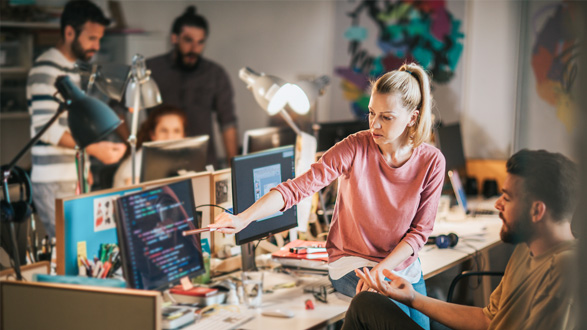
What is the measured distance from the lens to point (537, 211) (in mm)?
1661

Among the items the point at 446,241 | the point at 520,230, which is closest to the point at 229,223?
the point at 520,230

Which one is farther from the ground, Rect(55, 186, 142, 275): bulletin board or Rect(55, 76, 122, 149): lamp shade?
Rect(55, 76, 122, 149): lamp shade

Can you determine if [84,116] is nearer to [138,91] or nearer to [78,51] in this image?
[138,91]

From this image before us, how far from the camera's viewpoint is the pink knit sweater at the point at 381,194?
2.08 m

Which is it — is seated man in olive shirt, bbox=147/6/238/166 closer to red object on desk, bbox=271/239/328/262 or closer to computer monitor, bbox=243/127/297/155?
computer monitor, bbox=243/127/297/155

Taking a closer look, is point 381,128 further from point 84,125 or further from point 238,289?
point 84,125

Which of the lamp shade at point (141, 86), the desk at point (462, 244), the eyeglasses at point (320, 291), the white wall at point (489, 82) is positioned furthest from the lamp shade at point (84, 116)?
the white wall at point (489, 82)

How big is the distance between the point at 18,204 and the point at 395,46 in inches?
135

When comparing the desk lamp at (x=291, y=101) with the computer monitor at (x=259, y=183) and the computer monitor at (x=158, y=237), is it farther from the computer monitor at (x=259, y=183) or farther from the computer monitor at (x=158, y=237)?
the computer monitor at (x=158, y=237)

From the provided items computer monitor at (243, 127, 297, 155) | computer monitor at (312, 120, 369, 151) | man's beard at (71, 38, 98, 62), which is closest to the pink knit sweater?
computer monitor at (243, 127, 297, 155)

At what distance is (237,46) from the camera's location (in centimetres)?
542

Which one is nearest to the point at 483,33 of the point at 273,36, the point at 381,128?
the point at 273,36

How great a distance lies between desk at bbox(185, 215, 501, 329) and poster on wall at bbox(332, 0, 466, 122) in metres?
1.51

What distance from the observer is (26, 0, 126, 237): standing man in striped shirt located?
360 cm
